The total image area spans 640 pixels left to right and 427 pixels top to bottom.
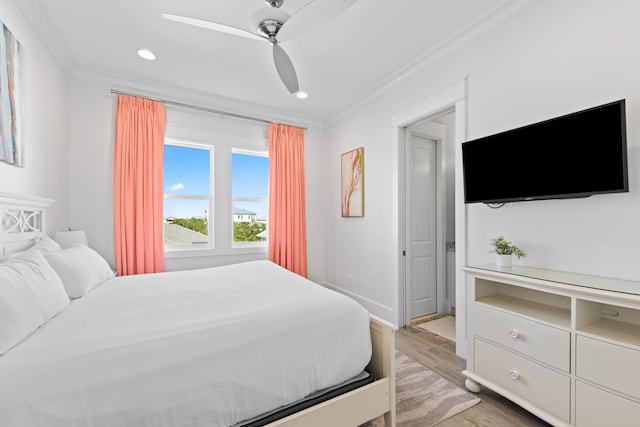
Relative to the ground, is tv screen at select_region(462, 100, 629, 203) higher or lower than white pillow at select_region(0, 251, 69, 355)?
higher

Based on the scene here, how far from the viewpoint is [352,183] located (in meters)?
3.75

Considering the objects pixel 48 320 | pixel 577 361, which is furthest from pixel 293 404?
pixel 577 361

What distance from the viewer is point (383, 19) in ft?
7.06

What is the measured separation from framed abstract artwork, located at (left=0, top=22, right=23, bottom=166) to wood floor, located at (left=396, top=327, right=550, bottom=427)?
3.25 m

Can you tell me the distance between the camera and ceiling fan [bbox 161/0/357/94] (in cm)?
153

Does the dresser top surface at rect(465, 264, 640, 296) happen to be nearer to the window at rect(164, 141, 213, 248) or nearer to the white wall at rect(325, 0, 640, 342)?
the white wall at rect(325, 0, 640, 342)

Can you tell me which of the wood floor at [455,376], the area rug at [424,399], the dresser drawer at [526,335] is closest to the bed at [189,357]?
the area rug at [424,399]

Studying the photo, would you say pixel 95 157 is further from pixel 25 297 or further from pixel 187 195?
pixel 25 297

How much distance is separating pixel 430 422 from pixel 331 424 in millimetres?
738

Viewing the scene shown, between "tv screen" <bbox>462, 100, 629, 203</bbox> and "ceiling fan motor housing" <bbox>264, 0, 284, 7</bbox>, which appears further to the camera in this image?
"ceiling fan motor housing" <bbox>264, 0, 284, 7</bbox>

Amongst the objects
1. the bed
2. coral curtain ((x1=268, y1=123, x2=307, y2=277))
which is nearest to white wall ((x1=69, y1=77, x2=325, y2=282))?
the bed

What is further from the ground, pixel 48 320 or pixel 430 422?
pixel 48 320

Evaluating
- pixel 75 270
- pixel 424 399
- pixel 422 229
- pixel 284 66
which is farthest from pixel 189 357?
pixel 422 229

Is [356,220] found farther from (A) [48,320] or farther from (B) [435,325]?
(A) [48,320]
